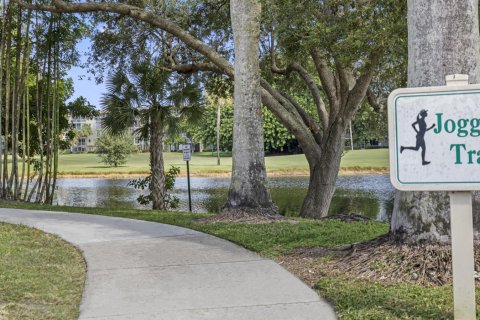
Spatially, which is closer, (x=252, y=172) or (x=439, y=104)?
(x=439, y=104)

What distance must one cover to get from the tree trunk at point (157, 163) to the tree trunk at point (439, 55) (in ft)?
39.9

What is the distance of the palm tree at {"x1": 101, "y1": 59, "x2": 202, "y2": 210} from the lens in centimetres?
1672

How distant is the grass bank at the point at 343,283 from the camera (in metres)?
4.34

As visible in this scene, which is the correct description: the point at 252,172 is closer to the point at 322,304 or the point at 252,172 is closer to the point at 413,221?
the point at 413,221

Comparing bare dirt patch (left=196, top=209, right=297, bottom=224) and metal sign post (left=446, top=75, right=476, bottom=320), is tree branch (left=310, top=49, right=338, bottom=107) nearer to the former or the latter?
bare dirt patch (left=196, top=209, right=297, bottom=224)

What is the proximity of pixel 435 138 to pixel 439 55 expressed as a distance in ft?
7.16

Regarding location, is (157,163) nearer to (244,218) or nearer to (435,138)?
(244,218)

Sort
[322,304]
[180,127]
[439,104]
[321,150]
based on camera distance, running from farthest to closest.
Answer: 1. [180,127]
2. [321,150]
3. [322,304]
4. [439,104]

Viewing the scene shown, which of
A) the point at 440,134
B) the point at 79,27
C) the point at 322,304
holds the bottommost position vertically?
the point at 322,304

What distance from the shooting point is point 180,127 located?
694 inches

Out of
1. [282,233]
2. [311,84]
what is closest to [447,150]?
[282,233]

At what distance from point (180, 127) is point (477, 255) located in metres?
13.1

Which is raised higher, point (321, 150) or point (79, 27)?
point (79, 27)

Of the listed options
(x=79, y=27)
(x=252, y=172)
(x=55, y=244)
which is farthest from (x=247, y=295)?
(x=79, y=27)
